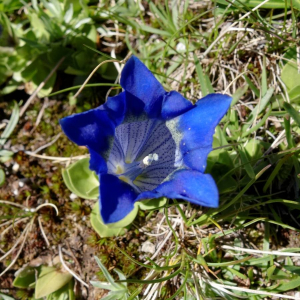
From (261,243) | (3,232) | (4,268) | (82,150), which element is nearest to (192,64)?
(82,150)

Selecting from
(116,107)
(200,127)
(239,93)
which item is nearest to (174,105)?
(200,127)

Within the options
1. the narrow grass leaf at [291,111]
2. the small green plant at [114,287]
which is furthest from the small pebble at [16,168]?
the narrow grass leaf at [291,111]

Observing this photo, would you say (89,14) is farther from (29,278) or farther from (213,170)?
(29,278)

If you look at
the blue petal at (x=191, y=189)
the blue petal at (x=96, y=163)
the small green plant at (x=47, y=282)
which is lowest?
the small green plant at (x=47, y=282)

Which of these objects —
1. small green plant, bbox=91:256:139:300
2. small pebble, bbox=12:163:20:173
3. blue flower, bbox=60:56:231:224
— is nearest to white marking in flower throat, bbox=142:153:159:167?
blue flower, bbox=60:56:231:224

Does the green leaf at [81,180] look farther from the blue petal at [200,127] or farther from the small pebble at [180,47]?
the small pebble at [180,47]

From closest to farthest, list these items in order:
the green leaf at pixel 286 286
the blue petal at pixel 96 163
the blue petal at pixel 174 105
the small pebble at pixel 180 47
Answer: the blue petal at pixel 96 163
the blue petal at pixel 174 105
the green leaf at pixel 286 286
the small pebble at pixel 180 47

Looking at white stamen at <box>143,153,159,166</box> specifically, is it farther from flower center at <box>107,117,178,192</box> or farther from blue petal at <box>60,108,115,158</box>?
blue petal at <box>60,108,115,158</box>
